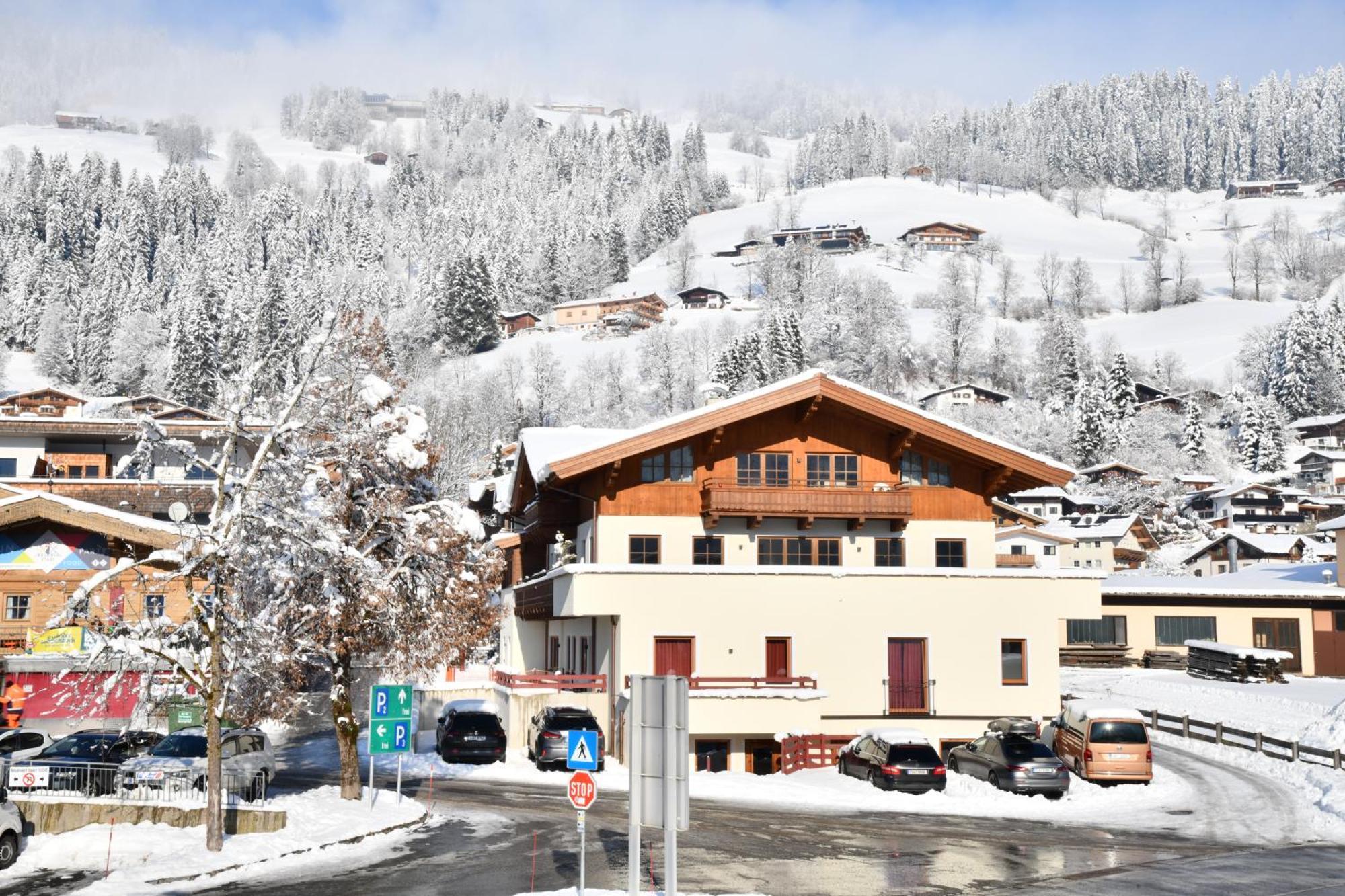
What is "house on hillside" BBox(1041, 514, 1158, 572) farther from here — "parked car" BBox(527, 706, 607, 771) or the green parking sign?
the green parking sign

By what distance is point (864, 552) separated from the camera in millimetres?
42500

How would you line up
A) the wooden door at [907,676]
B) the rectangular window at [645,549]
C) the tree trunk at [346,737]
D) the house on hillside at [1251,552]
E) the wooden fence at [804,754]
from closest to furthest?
the tree trunk at [346,737], the wooden fence at [804,754], the wooden door at [907,676], the rectangular window at [645,549], the house on hillside at [1251,552]

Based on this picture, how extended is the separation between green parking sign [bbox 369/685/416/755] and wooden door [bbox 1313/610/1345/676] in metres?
51.8

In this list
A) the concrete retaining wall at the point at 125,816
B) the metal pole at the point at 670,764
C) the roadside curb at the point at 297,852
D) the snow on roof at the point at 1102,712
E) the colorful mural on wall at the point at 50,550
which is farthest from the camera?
the colorful mural on wall at the point at 50,550

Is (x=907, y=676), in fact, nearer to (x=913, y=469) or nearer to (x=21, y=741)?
(x=913, y=469)

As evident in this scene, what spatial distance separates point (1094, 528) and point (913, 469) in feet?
238

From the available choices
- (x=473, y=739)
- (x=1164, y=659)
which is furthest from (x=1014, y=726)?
(x=1164, y=659)

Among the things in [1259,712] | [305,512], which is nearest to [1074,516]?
[1259,712]

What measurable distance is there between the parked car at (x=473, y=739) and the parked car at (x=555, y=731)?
108cm

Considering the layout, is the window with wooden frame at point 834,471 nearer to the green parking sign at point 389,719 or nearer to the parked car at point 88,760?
the green parking sign at point 389,719

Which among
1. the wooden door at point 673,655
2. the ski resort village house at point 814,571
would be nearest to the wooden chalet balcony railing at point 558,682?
the ski resort village house at point 814,571

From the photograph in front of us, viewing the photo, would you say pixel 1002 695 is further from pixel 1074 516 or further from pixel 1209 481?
pixel 1209 481

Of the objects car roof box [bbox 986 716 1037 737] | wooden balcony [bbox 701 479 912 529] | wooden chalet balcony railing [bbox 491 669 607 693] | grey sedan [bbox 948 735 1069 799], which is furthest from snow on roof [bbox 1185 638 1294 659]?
wooden chalet balcony railing [bbox 491 669 607 693]

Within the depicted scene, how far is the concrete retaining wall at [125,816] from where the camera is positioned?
2406 centimetres
